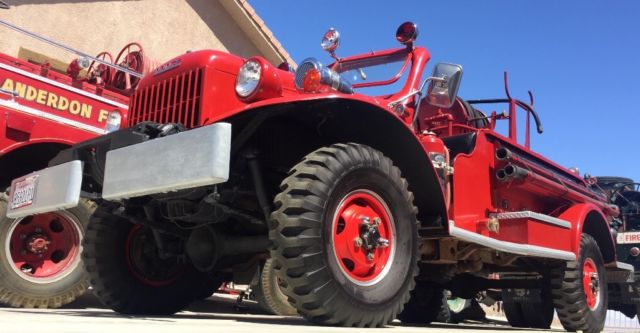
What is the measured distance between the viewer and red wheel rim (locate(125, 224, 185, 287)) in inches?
165

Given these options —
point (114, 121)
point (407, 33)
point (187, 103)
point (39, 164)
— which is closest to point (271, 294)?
point (39, 164)

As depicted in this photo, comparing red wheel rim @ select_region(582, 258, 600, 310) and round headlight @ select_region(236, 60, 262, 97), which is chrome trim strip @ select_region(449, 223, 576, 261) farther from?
round headlight @ select_region(236, 60, 262, 97)

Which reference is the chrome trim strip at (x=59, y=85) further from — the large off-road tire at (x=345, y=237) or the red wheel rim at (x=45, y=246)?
the large off-road tire at (x=345, y=237)

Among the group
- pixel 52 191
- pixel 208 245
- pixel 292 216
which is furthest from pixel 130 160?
pixel 208 245

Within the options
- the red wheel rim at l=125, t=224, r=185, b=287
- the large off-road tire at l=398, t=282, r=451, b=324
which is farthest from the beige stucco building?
the large off-road tire at l=398, t=282, r=451, b=324

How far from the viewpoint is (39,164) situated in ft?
18.8

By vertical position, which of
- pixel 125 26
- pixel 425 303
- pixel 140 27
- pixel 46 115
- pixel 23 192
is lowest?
pixel 425 303

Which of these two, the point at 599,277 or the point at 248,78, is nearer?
the point at 248,78

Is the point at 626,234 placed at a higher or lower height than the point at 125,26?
lower

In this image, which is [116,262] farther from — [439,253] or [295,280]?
[439,253]

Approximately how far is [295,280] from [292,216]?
0.99 feet

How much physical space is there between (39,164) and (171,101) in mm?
2758

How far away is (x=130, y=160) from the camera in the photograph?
119 inches

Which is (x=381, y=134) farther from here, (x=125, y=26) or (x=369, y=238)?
(x=125, y=26)
